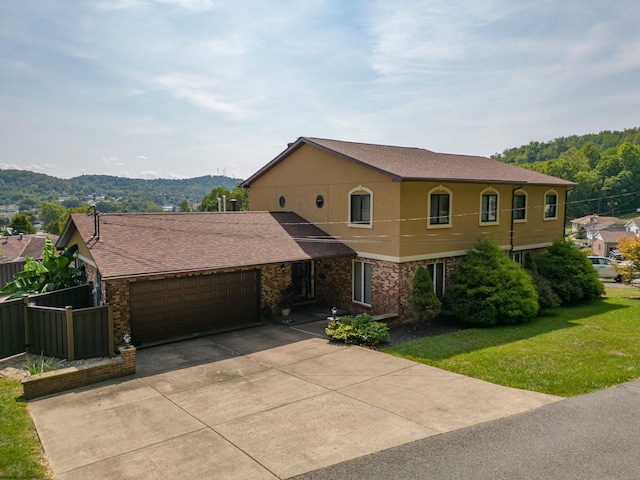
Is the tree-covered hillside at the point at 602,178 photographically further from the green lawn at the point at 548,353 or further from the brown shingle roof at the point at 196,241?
the brown shingle roof at the point at 196,241

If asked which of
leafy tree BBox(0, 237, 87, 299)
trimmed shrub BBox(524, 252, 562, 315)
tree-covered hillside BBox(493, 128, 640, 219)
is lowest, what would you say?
trimmed shrub BBox(524, 252, 562, 315)

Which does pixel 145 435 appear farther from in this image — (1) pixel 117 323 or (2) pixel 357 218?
(2) pixel 357 218

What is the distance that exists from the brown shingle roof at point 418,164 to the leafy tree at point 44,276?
10379mm

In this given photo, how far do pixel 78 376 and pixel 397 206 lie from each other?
11211 mm

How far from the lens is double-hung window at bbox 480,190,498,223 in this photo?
63.9 ft

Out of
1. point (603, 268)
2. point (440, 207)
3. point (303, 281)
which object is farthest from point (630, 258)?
point (303, 281)

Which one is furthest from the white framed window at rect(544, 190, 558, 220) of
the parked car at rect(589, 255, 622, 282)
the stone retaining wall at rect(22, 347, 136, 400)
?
the stone retaining wall at rect(22, 347, 136, 400)

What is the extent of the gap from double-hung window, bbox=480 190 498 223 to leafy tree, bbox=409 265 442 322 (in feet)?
16.3

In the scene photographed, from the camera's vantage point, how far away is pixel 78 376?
34.4ft

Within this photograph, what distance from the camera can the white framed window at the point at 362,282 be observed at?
58.5 ft

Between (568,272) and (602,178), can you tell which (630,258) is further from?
(602,178)

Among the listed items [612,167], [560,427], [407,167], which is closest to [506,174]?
[407,167]

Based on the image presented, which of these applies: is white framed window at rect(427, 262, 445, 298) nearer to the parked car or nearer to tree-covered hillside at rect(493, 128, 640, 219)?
the parked car

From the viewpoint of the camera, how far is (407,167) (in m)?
17.6
